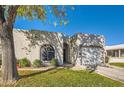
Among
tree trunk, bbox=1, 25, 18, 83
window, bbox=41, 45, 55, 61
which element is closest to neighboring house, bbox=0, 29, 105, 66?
window, bbox=41, 45, 55, 61

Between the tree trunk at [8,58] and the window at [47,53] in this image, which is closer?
the tree trunk at [8,58]

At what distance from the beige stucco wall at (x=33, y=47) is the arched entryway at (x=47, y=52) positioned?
0.32m

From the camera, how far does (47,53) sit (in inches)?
810

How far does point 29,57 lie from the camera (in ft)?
63.9

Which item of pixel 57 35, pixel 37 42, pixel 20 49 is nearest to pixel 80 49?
pixel 57 35

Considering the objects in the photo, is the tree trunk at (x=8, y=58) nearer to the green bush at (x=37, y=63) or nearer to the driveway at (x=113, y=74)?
the driveway at (x=113, y=74)

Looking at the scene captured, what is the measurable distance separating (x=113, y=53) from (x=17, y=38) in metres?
20.1

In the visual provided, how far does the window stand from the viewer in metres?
20.3

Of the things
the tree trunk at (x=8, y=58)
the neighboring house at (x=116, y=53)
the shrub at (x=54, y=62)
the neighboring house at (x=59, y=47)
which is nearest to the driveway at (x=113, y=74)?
the shrub at (x=54, y=62)

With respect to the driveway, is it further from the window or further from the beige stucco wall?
the window

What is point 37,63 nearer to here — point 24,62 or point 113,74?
point 24,62

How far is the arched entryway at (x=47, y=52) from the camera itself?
20297 millimetres

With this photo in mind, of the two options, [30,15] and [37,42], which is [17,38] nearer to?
[37,42]

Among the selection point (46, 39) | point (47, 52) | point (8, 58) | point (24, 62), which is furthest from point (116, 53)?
point (8, 58)
